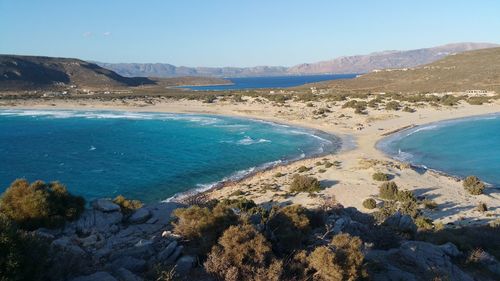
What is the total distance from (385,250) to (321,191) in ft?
48.0

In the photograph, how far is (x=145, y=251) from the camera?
11398 mm

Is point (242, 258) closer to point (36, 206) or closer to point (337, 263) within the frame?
point (337, 263)

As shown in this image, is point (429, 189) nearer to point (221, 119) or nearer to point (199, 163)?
point (199, 163)

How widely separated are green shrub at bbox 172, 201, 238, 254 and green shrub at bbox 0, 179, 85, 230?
434cm

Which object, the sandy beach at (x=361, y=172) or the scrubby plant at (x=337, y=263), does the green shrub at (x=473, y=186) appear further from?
the scrubby plant at (x=337, y=263)

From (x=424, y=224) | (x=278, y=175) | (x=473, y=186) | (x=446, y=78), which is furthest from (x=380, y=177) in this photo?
(x=446, y=78)

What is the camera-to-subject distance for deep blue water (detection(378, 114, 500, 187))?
117 feet

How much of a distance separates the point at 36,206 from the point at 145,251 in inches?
176

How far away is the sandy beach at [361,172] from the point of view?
82.9 feet

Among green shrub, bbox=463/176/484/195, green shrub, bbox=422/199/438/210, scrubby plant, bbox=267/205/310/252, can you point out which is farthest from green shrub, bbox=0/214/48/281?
green shrub, bbox=463/176/484/195

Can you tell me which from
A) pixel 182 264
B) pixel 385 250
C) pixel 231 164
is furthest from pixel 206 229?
pixel 231 164

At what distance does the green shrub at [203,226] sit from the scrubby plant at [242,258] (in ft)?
2.29

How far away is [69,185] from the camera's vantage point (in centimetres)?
3066

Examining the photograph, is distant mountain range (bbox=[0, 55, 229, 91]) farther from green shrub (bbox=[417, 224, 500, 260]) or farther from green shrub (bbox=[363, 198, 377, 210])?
green shrub (bbox=[417, 224, 500, 260])
